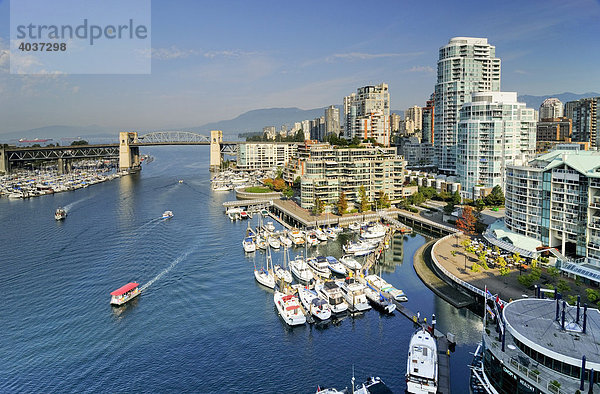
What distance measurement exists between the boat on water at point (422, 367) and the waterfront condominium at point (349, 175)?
3366cm

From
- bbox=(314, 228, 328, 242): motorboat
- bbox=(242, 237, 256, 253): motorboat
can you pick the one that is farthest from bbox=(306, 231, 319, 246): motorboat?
bbox=(242, 237, 256, 253): motorboat

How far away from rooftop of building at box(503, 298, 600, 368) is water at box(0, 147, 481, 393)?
172 inches

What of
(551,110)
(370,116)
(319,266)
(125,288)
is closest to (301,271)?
(319,266)

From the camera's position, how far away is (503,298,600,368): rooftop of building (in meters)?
15.6

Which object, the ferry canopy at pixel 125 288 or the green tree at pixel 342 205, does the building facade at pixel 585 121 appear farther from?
the ferry canopy at pixel 125 288

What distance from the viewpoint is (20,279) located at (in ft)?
108

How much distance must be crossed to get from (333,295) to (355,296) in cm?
148

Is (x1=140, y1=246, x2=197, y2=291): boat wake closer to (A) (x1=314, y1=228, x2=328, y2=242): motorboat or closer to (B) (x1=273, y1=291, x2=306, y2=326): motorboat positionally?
(B) (x1=273, y1=291, x2=306, y2=326): motorboat

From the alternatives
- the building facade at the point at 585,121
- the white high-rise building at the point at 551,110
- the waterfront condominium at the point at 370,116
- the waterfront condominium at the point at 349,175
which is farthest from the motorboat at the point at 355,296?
the white high-rise building at the point at 551,110

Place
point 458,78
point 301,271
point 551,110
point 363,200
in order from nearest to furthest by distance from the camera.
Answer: point 301,271
point 363,200
point 458,78
point 551,110

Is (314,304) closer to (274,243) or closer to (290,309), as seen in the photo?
(290,309)

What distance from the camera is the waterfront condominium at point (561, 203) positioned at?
27672 millimetres

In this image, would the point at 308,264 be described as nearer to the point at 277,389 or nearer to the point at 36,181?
the point at 277,389

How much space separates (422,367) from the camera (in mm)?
19578
